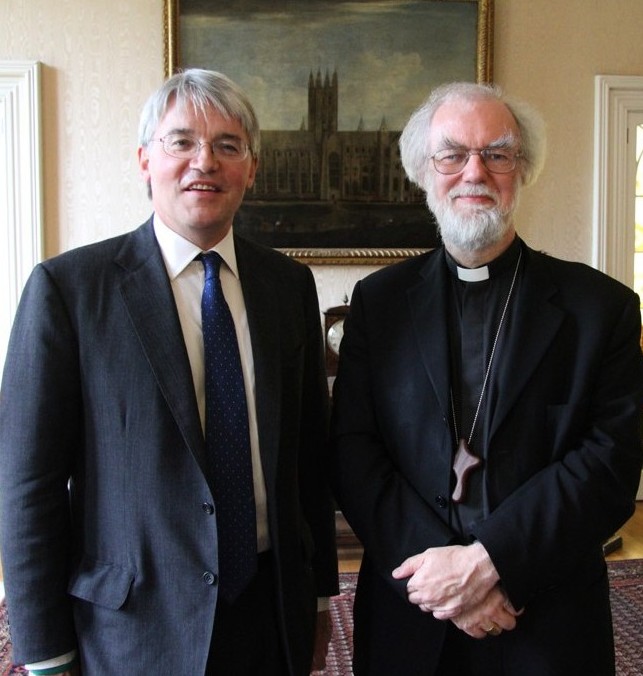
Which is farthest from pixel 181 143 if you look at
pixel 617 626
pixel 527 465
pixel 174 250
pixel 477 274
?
pixel 617 626

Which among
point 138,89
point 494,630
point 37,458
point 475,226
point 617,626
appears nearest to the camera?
point 37,458

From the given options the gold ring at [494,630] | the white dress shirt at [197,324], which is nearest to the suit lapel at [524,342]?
the gold ring at [494,630]

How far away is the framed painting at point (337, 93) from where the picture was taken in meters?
4.11

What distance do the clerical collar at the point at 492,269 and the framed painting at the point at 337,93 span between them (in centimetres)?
263

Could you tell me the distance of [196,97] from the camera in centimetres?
141

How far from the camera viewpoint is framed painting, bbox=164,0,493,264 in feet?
13.5

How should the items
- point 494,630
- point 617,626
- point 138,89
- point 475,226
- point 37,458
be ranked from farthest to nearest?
point 138,89
point 617,626
point 475,226
point 494,630
point 37,458

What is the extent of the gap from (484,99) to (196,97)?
2.01 ft

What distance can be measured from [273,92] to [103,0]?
105 centimetres

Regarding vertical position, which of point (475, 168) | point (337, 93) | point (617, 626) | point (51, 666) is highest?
point (337, 93)

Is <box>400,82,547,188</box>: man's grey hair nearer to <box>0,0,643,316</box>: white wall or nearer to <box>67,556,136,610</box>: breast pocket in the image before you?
<box>67,556,136,610</box>: breast pocket

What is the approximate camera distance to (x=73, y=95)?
4.06m

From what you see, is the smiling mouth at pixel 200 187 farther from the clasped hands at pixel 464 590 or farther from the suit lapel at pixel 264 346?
the clasped hands at pixel 464 590

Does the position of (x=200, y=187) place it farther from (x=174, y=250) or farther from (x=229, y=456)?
(x=229, y=456)
